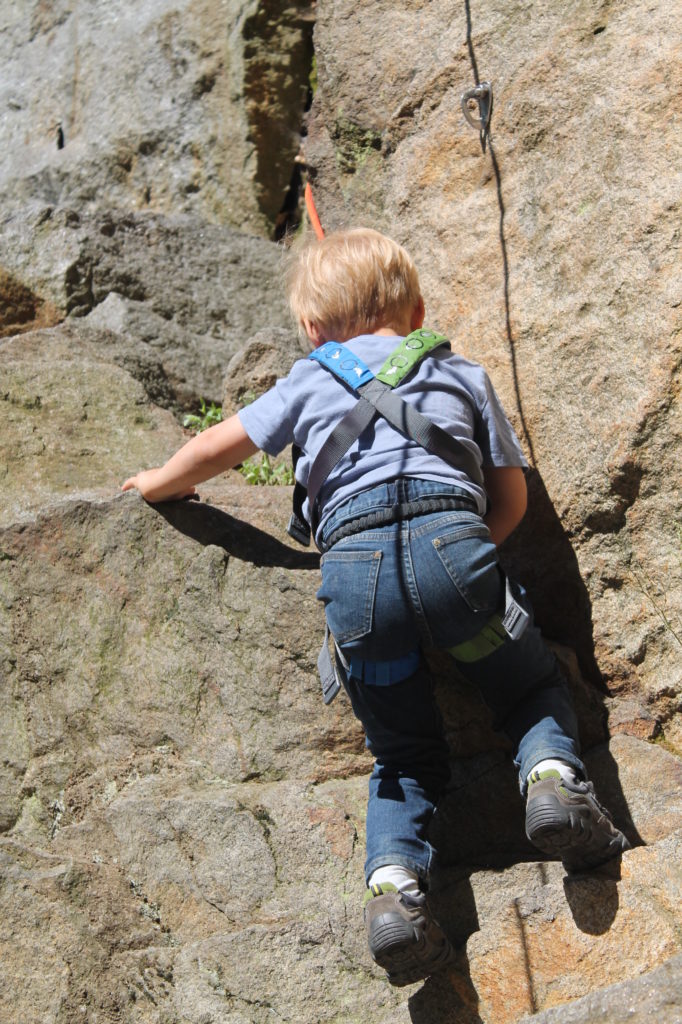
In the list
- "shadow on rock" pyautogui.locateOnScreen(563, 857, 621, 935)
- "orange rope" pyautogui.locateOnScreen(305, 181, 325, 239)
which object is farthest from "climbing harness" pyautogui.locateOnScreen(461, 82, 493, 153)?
"shadow on rock" pyautogui.locateOnScreen(563, 857, 621, 935)

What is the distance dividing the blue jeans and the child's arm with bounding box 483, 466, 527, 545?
35 cm

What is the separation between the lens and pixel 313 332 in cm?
307

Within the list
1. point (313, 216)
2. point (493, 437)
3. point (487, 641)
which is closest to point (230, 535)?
point (493, 437)

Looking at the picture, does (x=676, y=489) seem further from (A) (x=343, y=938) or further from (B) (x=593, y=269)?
(A) (x=343, y=938)

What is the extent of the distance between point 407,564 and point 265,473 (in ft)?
5.40

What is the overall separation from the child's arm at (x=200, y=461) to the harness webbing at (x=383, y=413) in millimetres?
280

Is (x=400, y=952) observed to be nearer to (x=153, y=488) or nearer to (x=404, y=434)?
(x=404, y=434)

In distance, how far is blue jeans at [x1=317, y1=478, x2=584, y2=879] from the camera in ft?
8.26

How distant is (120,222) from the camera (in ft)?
16.6

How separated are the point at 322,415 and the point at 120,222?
106 inches

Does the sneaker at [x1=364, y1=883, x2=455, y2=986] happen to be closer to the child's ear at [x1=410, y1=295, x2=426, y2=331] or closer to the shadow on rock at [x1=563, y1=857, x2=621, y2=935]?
the shadow on rock at [x1=563, y1=857, x2=621, y2=935]

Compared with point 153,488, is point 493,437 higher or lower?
higher

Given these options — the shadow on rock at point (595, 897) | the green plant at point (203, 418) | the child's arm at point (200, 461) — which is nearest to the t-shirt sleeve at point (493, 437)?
the child's arm at point (200, 461)

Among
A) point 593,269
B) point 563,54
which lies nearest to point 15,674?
point 593,269
